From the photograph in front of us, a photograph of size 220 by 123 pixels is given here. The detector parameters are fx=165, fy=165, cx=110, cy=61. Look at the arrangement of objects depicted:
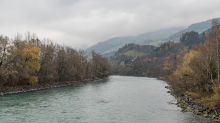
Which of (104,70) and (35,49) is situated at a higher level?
(35,49)

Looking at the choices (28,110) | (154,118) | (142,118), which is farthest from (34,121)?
(154,118)

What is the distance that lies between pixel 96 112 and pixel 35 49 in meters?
38.8

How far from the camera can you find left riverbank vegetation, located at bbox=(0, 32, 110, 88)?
4794 cm

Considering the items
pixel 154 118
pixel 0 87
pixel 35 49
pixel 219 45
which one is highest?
pixel 35 49

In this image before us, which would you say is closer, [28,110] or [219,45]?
[28,110]

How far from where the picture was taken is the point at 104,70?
123 m

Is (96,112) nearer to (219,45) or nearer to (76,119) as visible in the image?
(76,119)

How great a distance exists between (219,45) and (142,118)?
2084 centimetres

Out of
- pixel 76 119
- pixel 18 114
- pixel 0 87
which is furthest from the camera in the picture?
pixel 0 87

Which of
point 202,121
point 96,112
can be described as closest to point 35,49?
point 96,112

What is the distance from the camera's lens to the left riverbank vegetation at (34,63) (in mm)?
47938

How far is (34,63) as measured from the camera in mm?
55812

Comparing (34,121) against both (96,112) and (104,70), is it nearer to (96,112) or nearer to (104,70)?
(96,112)

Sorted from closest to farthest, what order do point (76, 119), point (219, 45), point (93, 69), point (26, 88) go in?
1. point (76, 119)
2. point (219, 45)
3. point (26, 88)
4. point (93, 69)
